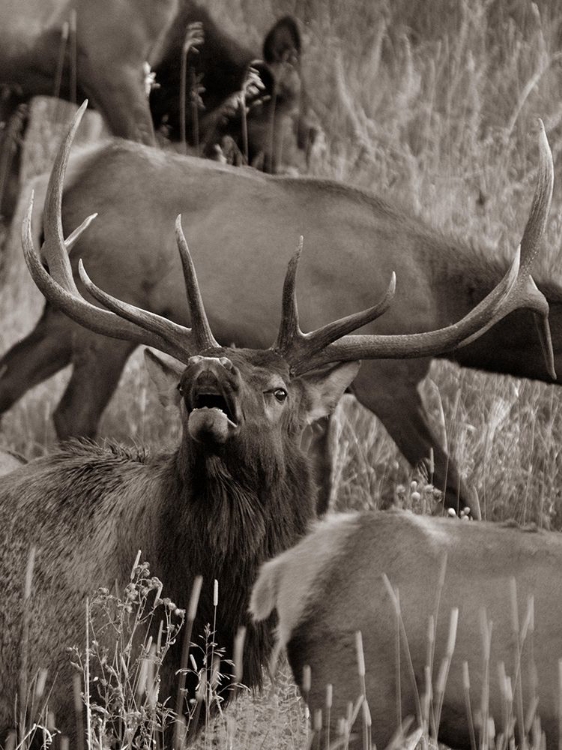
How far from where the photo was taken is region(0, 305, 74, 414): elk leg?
6715 millimetres

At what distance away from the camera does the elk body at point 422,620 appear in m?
3.32

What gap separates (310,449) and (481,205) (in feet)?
8.78

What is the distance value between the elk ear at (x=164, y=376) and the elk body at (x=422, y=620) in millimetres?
1298

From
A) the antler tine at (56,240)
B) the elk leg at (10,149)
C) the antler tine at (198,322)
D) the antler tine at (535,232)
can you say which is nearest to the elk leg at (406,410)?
the antler tine at (535,232)

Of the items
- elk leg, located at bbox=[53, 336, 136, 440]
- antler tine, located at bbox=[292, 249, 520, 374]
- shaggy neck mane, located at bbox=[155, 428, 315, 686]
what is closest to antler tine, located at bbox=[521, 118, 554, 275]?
antler tine, located at bbox=[292, 249, 520, 374]

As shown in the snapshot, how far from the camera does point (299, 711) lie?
4.57m

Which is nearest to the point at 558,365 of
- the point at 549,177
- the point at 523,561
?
the point at 549,177

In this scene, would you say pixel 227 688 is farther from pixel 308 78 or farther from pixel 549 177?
pixel 308 78

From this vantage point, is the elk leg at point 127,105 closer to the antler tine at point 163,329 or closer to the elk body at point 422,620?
the antler tine at point 163,329

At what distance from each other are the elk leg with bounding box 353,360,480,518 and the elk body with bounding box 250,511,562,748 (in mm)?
2699

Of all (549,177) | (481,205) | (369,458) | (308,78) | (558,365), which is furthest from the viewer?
(308,78)

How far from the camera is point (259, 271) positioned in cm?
643

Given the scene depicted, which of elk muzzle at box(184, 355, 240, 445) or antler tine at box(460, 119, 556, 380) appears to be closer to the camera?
elk muzzle at box(184, 355, 240, 445)

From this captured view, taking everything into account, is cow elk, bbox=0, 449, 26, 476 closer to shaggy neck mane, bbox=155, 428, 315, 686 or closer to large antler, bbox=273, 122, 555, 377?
shaggy neck mane, bbox=155, 428, 315, 686
